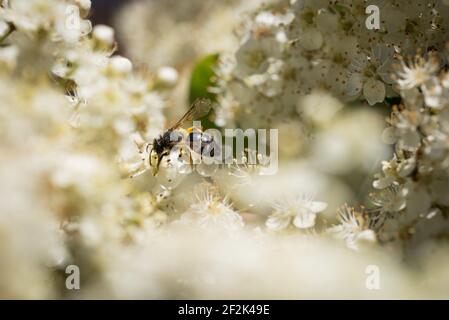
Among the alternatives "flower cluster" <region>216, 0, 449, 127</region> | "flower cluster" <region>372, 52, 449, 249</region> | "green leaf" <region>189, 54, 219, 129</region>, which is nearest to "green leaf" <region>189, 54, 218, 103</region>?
"green leaf" <region>189, 54, 219, 129</region>

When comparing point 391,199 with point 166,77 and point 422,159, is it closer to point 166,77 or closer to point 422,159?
point 422,159

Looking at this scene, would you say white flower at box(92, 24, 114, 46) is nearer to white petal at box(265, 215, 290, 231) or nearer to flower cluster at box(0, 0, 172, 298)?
flower cluster at box(0, 0, 172, 298)

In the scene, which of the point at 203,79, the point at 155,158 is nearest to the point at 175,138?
the point at 155,158

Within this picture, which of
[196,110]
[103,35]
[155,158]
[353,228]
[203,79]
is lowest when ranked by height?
[353,228]

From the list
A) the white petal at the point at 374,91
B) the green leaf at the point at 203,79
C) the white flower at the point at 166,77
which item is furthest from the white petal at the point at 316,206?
the green leaf at the point at 203,79

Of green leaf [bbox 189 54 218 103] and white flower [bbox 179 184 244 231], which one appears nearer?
white flower [bbox 179 184 244 231]
